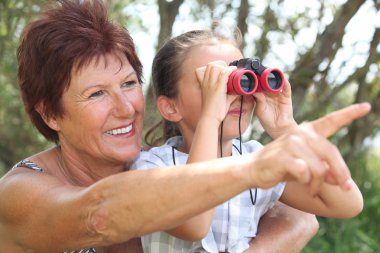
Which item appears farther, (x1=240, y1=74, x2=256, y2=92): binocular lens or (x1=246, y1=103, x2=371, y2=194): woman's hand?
(x1=240, y1=74, x2=256, y2=92): binocular lens

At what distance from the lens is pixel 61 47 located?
304cm

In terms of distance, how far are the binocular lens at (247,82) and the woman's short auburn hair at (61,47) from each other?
2.33 feet

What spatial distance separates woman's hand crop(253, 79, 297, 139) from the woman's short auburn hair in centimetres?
71

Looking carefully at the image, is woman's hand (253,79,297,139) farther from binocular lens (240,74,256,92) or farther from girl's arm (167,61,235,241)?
girl's arm (167,61,235,241)

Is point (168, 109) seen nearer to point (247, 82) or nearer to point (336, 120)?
point (247, 82)

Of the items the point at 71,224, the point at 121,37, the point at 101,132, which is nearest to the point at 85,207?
the point at 71,224

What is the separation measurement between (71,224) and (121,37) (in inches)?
47.7

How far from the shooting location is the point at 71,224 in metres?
2.33

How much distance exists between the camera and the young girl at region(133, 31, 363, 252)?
2.77 m

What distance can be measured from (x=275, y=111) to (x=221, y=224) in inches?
24.4

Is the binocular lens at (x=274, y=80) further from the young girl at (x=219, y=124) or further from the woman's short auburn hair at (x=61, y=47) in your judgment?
the woman's short auburn hair at (x=61, y=47)

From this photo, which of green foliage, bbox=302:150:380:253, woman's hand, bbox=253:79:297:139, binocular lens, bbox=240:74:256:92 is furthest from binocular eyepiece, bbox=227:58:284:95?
green foliage, bbox=302:150:380:253

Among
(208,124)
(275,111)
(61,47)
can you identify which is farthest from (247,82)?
(61,47)

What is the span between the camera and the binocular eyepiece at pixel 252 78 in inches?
108
